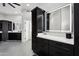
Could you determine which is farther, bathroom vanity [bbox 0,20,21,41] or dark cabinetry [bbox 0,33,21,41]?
dark cabinetry [bbox 0,33,21,41]

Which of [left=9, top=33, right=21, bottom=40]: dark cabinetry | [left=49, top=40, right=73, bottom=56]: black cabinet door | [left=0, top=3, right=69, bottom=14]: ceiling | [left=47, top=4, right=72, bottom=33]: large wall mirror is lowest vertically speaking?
[left=9, top=33, right=21, bottom=40]: dark cabinetry

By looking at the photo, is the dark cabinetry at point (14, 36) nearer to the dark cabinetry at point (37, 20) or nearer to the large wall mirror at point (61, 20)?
the dark cabinetry at point (37, 20)

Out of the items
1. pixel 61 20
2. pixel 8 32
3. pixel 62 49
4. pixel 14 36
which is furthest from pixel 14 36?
pixel 62 49

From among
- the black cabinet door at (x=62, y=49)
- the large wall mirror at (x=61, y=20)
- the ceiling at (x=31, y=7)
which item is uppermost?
the ceiling at (x=31, y=7)

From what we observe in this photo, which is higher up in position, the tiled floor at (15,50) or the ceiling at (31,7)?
the ceiling at (31,7)

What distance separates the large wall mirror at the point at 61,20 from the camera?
3.02 meters

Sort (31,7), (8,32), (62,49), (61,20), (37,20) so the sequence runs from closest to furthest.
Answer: (62,49) < (61,20) < (37,20) < (31,7) < (8,32)

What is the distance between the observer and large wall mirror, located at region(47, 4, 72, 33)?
9.90 ft

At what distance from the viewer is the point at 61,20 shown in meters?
3.45

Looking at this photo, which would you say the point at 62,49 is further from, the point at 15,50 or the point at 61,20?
the point at 15,50

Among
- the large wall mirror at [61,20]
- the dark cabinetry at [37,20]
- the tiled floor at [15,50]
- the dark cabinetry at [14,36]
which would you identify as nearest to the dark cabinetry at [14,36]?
the dark cabinetry at [14,36]

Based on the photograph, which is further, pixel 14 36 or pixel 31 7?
pixel 14 36

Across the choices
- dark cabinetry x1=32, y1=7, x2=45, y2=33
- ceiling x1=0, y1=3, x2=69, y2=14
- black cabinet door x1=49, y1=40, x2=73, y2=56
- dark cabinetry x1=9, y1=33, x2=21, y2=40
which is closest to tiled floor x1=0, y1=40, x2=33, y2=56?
dark cabinetry x1=32, y1=7, x2=45, y2=33

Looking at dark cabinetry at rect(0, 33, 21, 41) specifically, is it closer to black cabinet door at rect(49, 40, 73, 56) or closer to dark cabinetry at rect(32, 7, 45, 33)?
dark cabinetry at rect(32, 7, 45, 33)
